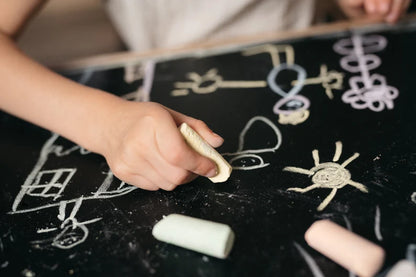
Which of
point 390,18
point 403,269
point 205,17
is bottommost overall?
point 403,269

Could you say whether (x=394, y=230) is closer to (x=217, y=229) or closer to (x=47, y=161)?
(x=217, y=229)

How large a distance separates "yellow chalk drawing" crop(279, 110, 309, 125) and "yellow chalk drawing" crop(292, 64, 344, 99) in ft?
0.23

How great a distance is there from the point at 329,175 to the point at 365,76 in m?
0.28

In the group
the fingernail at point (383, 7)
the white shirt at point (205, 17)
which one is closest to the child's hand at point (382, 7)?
the fingernail at point (383, 7)

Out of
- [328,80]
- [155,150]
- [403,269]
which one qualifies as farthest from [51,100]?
[403,269]

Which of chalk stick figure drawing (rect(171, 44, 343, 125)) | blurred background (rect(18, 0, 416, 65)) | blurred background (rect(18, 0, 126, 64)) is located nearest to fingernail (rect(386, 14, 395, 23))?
chalk stick figure drawing (rect(171, 44, 343, 125))

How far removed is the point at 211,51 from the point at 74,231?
478 mm

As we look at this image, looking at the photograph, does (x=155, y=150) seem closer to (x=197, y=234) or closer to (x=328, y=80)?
(x=197, y=234)

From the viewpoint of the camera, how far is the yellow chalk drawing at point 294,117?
72cm

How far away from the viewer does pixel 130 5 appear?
44.0 inches

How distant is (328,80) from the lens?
80cm

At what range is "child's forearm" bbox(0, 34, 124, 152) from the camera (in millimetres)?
724

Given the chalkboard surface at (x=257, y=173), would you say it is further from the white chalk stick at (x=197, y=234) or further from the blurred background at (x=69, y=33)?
the blurred background at (x=69, y=33)

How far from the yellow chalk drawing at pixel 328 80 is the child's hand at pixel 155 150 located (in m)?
0.26
